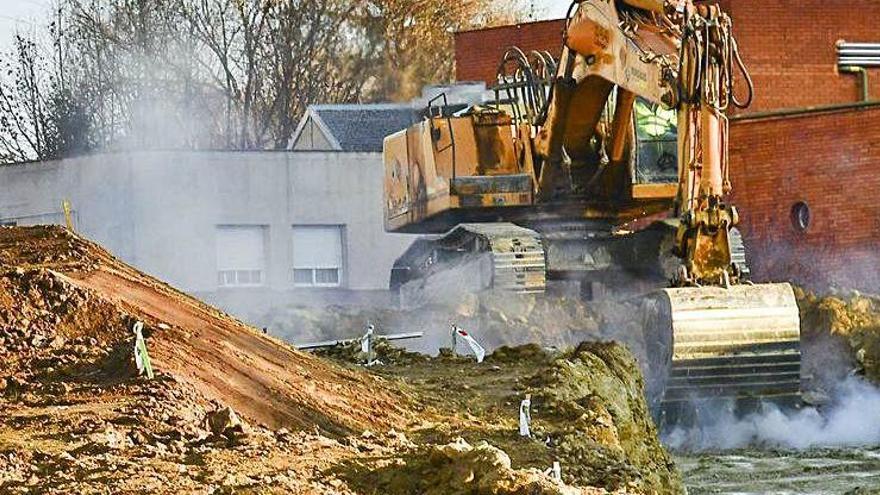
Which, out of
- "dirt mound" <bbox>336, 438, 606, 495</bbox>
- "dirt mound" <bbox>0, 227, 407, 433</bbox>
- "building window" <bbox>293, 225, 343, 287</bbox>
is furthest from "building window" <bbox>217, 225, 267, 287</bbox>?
"dirt mound" <bbox>336, 438, 606, 495</bbox>

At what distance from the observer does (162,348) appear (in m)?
9.24

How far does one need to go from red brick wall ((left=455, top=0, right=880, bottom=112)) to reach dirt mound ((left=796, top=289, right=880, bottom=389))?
12.2 m

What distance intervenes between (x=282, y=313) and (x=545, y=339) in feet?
13.5

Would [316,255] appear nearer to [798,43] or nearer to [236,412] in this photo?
[798,43]

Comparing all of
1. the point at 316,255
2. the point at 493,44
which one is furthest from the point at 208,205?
the point at 493,44

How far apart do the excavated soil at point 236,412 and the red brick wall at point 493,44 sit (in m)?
24.6

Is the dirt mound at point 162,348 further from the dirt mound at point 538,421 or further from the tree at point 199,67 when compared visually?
the tree at point 199,67

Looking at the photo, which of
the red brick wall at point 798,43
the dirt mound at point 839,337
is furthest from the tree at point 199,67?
the dirt mound at point 839,337

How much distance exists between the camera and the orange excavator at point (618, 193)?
49.9 ft

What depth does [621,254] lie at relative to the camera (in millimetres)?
21422

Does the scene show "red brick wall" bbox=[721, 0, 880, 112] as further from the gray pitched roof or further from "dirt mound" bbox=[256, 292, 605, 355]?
"dirt mound" bbox=[256, 292, 605, 355]

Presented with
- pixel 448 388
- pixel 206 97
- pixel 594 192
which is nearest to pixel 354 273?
pixel 206 97

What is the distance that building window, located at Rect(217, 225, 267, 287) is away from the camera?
36125mm

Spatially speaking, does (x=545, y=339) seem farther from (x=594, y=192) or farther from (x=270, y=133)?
(x=270, y=133)
